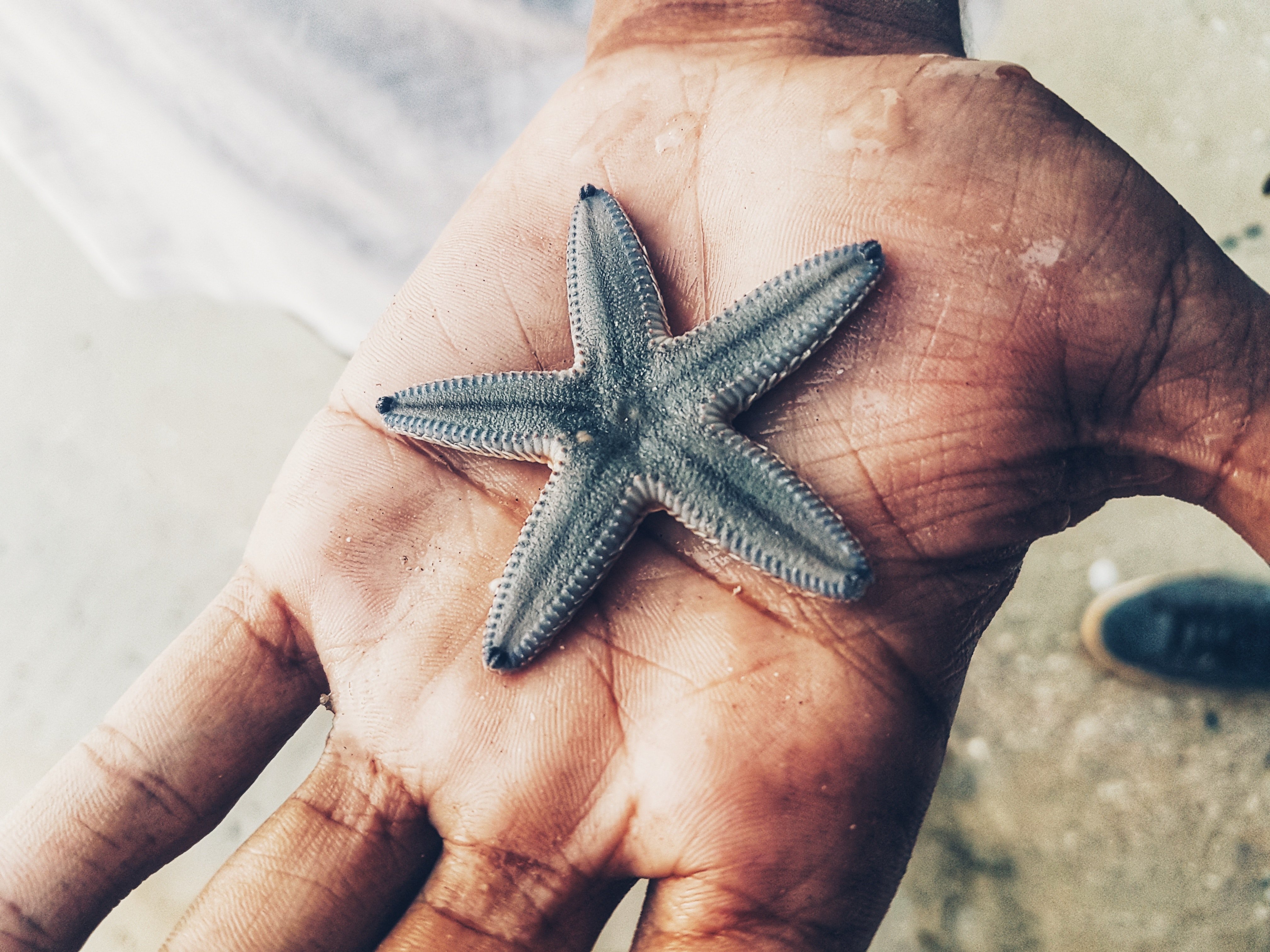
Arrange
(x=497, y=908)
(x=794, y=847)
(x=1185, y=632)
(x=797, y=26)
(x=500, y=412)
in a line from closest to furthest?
(x=794, y=847) < (x=497, y=908) < (x=500, y=412) < (x=797, y=26) < (x=1185, y=632)

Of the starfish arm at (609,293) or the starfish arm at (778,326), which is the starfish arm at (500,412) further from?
the starfish arm at (778,326)

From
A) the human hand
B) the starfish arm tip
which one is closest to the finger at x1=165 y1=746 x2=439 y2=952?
the human hand

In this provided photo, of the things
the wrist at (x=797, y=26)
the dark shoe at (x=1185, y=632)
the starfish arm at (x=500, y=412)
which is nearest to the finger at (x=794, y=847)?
the starfish arm at (x=500, y=412)

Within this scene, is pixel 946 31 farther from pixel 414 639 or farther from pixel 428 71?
pixel 414 639

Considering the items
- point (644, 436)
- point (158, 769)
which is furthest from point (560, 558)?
point (158, 769)

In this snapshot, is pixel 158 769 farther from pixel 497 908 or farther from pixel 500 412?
pixel 500 412

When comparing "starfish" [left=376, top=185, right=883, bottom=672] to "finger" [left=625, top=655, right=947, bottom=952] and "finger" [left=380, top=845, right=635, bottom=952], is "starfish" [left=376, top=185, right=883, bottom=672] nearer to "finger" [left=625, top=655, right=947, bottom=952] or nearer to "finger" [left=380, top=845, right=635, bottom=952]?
"finger" [left=625, top=655, right=947, bottom=952]
